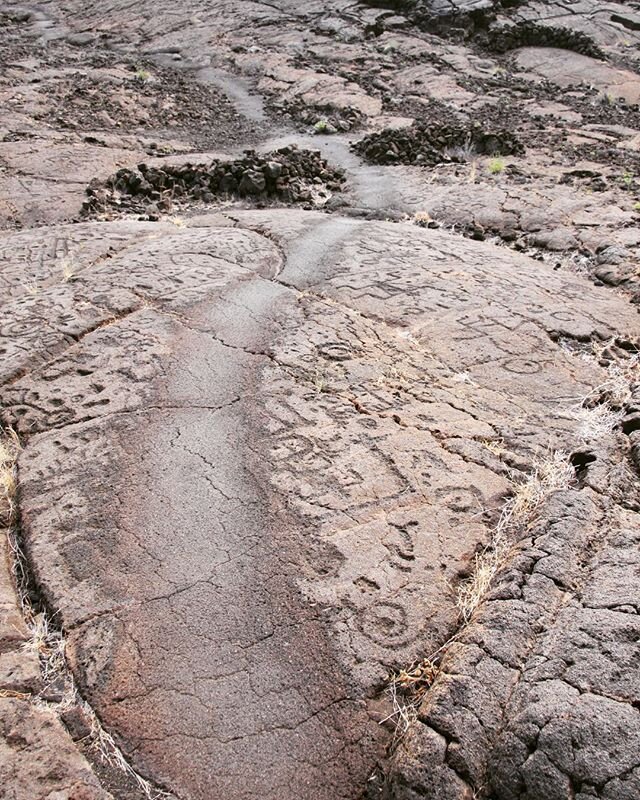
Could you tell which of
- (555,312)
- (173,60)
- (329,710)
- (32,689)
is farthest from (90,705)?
(173,60)

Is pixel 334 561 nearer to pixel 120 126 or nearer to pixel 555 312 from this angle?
pixel 555 312

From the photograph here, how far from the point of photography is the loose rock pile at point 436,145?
9477 mm

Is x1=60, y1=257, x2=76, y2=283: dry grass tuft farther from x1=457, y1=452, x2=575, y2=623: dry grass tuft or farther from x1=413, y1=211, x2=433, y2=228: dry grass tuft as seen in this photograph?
x1=457, y1=452, x2=575, y2=623: dry grass tuft

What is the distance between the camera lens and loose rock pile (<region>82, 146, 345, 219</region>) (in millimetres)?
8008

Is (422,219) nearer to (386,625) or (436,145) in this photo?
(436,145)

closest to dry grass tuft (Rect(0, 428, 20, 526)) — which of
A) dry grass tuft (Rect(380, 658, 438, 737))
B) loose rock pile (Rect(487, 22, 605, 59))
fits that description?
dry grass tuft (Rect(380, 658, 438, 737))

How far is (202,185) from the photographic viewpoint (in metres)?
8.35

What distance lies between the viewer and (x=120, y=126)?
1108 cm

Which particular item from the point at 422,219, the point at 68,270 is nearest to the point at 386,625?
the point at 68,270

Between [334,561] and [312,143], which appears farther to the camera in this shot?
[312,143]

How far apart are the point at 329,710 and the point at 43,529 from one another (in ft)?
5.11

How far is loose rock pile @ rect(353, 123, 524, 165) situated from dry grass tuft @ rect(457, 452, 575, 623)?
6876 mm

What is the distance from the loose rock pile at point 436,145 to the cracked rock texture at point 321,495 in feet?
5.31

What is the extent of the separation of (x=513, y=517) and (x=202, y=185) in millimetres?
6469
